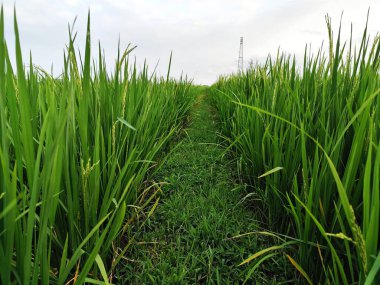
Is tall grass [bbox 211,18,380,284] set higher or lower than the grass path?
higher

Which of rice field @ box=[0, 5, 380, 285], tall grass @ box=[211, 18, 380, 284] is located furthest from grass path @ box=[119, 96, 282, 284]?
tall grass @ box=[211, 18, 380, 284]

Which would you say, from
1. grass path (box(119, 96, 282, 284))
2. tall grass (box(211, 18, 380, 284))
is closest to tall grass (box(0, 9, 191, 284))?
grass path (box(119, 96, 282, 284))

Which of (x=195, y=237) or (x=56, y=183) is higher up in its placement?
(x=56, y=183)

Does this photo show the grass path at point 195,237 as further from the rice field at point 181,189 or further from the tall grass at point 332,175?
the tall grass at point 332,175

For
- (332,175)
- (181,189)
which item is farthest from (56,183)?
(181,189)

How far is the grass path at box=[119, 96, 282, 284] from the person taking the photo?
3.58 feet

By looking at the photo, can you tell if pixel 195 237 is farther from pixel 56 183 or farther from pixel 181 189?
pixel 56 183

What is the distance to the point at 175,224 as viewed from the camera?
55.7 inches

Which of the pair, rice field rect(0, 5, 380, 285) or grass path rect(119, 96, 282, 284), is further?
grass path rect(119, 96, 282, 284)

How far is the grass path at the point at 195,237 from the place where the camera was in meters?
1.09

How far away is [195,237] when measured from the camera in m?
1.31

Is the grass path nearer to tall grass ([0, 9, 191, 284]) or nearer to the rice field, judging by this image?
the rice field

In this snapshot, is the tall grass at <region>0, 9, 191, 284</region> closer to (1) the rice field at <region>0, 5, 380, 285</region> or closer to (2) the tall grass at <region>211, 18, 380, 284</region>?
Result: (1) the rice field at <region>0, 5, 380, 285</region>

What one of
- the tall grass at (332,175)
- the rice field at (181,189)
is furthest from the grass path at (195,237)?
the tall grass at (332,175)
